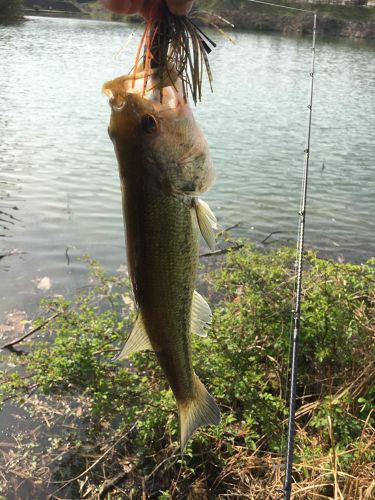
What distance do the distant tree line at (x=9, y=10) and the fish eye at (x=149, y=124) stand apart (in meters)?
51.0

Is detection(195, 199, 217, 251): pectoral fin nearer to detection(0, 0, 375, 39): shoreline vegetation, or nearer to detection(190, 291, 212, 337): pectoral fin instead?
detection(190, 291, 212, 337): pectoral fin

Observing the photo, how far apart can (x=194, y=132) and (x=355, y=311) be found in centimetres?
A: 359

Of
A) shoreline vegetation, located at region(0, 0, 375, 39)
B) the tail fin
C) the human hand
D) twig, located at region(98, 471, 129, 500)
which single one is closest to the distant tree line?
shoreline vegetation, located at region(0, 0, 375, 39)

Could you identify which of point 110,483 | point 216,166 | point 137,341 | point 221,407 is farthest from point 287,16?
point 137,341

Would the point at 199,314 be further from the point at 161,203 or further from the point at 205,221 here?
the point at 161,203

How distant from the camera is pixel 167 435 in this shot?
4.59 meters

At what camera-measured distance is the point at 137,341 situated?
7.26 ft

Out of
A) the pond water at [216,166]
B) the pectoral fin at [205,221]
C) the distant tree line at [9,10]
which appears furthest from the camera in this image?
the distant tree line at [9,10]

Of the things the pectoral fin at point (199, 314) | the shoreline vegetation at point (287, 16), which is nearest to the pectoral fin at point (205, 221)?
the pectoral fin at point (199, 314)

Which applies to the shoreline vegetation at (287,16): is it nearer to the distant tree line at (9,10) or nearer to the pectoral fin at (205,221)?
the distant tree line at (9,10)

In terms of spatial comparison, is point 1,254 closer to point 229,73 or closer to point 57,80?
point 57,80

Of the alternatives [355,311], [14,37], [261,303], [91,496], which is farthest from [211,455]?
[14,37]

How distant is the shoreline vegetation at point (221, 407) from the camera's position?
4.18 meters

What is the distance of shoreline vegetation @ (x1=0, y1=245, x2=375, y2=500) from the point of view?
4180mm
